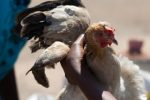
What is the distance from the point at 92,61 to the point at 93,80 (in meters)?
0.06

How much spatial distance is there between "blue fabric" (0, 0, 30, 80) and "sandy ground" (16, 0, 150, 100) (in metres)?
2.42

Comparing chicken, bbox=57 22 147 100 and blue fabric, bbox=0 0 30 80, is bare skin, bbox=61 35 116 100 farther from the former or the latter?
blue fabric, bbox=0 0 30 80

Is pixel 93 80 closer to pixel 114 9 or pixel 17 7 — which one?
pixel 17 7

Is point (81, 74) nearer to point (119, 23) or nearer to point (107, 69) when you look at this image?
point (107, 69)

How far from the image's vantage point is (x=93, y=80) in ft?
3.58

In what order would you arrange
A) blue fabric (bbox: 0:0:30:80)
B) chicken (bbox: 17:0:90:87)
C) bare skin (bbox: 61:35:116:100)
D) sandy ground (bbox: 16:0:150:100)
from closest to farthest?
bare skin (bbox: 61:35:116:100) < chicken (bbox: 17:0:90:87) < blue fabric (bbox: 0:0:30:80) < sandy ground (bbox: 16:0:150:100)

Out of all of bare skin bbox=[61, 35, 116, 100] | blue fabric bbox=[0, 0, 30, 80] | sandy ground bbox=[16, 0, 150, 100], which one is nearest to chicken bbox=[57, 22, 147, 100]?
bare skin bbox=[61, 35, 116, 100]

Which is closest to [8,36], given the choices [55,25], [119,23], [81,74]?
[55,25]

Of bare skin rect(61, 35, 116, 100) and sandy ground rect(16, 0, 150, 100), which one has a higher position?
bare skin rect(61, 35, 116, 100)

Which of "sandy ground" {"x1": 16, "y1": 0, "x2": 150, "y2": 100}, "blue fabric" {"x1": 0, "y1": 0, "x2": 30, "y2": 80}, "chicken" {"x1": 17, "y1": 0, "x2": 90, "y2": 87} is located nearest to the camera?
"chicken" {"x1": 17, "y1": 0, "x2": 90, "y2": 87}

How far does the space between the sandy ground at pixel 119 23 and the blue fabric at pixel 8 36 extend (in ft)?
7.93

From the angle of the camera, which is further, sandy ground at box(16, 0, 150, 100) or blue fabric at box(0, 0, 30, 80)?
sandy ground at box(16, 0, 150, 100)

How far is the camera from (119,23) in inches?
237

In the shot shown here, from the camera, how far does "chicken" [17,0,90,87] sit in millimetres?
1178
